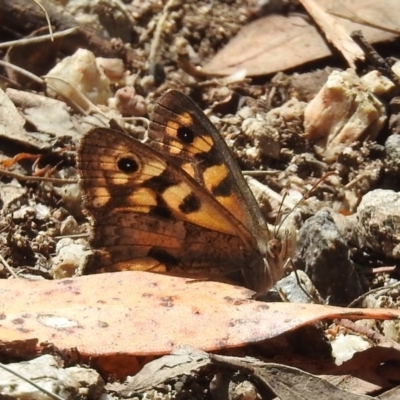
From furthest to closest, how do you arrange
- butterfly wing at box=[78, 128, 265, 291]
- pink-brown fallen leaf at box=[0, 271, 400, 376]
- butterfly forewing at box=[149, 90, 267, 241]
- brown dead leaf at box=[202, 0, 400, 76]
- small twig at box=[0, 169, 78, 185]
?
1. brown dead leaf at box=[202, 0, 400, 76]
2. small twig at box=[0, 169, 78, 185]
3. butterfly forewing at box=[149, 90, 267, 241]
4. butterfly wing at box=[78, 128, 265, 291]
5. pink-brown fallen leaf at box=[0, 271, 400, 376]

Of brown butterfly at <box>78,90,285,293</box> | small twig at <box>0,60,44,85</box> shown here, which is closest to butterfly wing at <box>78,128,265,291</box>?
brown butterfly at <box>78,90,285,293</box>

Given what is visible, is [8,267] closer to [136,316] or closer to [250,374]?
[136,316]

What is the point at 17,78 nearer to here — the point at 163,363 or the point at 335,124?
the point at 335,124

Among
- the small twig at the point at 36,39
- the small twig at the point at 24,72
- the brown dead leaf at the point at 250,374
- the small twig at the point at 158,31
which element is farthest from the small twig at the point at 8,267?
the small twig at the point at 158,31

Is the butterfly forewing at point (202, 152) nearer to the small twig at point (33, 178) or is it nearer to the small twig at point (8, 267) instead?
the small twig at point (33, 178)

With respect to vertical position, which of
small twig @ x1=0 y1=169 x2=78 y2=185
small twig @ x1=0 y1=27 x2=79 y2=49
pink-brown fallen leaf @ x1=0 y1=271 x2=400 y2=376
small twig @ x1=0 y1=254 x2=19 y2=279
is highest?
small twig @ x1=0 y1=27 x2=79 y2=49

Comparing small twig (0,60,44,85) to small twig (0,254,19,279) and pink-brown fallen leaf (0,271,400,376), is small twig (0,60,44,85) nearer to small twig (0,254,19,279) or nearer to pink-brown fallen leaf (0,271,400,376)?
small twig (0,254,19,279)

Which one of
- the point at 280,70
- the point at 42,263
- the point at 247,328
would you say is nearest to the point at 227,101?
the point at 280,70

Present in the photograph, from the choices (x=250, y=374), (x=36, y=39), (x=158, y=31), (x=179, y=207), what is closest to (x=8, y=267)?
(x=179, y=207)
